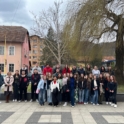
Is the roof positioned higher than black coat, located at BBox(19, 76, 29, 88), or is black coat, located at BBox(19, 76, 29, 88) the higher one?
the roof

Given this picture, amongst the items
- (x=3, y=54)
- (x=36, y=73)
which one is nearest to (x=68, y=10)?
(x=36, y=73)

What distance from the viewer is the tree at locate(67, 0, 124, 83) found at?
Result: 1948 cm

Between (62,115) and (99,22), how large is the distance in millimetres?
10164

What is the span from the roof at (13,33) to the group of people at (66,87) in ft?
112

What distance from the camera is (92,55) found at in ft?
71.6

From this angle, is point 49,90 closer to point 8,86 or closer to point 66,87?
point 66,87

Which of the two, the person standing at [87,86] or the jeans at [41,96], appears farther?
the person standing at [87,86]

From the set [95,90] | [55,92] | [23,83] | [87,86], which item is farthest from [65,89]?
[23,83]

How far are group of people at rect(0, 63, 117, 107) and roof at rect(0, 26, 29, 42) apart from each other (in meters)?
34.2

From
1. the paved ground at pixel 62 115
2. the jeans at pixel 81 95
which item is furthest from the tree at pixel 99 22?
the paved ground at pixel 62 115

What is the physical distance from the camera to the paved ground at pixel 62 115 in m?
9.75

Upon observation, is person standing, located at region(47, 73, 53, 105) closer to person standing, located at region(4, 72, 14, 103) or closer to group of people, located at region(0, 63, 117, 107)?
group of people, located at region(0, 63, 117, 107)

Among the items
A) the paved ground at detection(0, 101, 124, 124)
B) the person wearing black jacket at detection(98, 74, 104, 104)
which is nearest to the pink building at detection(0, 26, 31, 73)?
the person wearing black jacket at detection(98, 74, 104, 104)

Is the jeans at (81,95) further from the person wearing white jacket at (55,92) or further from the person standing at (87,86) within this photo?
the person wearing white jacket at (55,92)
